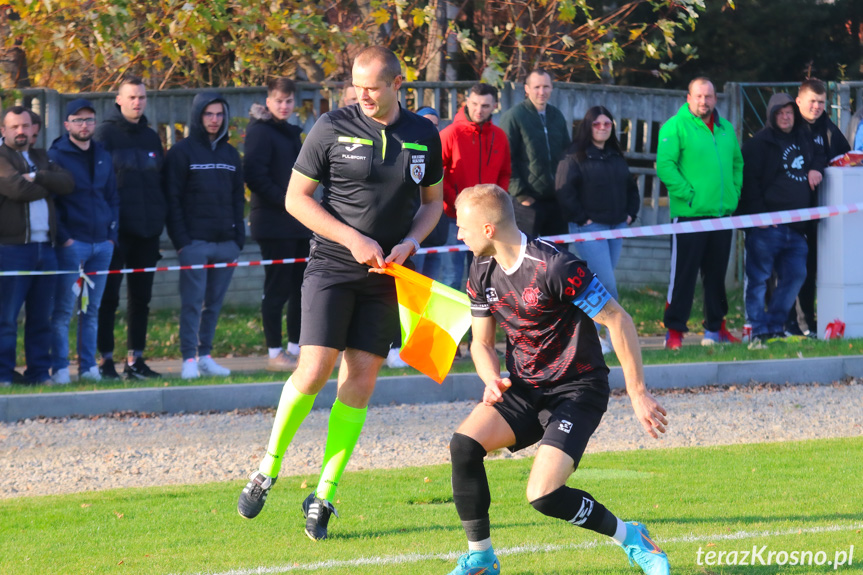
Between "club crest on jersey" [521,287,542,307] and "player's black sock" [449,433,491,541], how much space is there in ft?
2.04

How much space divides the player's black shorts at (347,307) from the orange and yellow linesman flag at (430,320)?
0.18m

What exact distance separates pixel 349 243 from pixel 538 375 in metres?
1.20

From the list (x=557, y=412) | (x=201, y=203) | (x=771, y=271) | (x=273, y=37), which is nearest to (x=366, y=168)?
(x=557, y=412)

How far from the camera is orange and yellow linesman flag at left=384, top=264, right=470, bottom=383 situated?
5645 millimetres

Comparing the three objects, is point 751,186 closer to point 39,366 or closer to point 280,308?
point 280,308

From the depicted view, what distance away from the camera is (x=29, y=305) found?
378 inches

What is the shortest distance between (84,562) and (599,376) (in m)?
2.45

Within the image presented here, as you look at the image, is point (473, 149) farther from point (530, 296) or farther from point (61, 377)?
point (530, 296)

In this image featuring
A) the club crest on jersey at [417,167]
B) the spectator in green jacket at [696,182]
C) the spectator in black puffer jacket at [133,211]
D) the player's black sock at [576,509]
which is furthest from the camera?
the spectator in green jacket at [696,182]

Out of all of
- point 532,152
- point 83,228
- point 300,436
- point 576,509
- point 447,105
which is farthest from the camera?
point 447,105

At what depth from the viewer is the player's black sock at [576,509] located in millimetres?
4688

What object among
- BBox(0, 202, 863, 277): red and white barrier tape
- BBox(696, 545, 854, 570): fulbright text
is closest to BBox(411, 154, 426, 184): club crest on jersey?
BBox(696, 545, 854, 570): fulbright text

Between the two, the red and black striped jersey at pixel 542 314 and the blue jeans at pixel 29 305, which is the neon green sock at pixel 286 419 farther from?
the blue jeans at pixel 29 305

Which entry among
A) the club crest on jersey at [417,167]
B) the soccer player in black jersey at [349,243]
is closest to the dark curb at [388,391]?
the soccer player in black jersey at [349,243]
